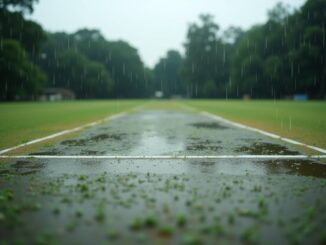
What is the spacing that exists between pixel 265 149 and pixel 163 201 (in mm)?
5353

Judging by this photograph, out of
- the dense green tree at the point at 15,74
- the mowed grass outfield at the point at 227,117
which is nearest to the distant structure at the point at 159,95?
the dense green tree at the point at 15,74

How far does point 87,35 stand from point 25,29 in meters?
68.8

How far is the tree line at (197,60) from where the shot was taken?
61.7 metres

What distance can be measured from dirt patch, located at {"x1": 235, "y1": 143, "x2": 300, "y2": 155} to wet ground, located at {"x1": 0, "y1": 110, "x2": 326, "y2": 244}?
1183 mm

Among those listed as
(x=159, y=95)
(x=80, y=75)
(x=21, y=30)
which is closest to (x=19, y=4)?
(x=21, y=30)

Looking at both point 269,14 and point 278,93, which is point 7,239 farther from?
point 269,14

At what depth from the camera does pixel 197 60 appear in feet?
349

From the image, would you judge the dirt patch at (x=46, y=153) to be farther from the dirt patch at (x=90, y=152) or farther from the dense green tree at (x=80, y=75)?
the dense green tree at (x=80, y=75)

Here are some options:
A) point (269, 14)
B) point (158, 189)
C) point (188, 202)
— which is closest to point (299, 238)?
point (188, 202)

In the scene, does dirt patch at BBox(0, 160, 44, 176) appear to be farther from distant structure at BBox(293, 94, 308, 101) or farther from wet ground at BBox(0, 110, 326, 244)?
distant structure at BBox(293, 94, 308, 101)

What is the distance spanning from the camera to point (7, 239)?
3.47 metres

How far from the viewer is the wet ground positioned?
3588mm

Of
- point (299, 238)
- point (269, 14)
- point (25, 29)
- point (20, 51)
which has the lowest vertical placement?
point (299, 238)

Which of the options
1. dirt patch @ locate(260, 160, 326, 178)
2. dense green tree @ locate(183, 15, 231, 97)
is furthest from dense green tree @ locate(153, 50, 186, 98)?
dirt patch @ locate(260, 160, 326, 178)
